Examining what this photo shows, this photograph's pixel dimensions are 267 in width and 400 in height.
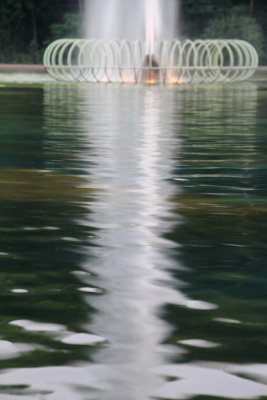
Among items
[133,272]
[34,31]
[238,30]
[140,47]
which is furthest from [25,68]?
[133,272]

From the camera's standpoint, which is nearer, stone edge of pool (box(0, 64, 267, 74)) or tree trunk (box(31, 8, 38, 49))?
stone edge of pool (box(0, 64, 267, 74))

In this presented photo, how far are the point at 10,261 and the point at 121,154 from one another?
536 cm

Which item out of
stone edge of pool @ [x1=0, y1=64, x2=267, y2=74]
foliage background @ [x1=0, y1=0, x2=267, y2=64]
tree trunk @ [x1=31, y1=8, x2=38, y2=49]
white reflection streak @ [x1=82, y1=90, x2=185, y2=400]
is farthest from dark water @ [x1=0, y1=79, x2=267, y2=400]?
tree trunk @ [x1=31, y1=8, x2=38, y2=49]

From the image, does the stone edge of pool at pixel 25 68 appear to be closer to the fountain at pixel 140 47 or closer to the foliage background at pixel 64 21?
the foliage background at pixel 64 21

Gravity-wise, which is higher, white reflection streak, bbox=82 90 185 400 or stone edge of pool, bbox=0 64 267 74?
white reflection streak, bbox=82 90 185 400

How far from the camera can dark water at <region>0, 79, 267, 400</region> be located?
3.31 meters

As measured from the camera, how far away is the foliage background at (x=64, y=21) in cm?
4694

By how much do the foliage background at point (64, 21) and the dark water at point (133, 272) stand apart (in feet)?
119

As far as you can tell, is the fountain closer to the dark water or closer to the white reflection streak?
the dark water

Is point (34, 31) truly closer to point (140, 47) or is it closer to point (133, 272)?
point (140, 47)

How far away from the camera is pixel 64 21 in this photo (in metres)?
54.2

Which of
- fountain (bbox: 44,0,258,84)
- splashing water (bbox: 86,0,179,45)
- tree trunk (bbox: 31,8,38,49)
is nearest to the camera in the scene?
fountain (bbox: 44,0,258,84)

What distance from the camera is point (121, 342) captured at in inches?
143

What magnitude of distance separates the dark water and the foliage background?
36137 mm
